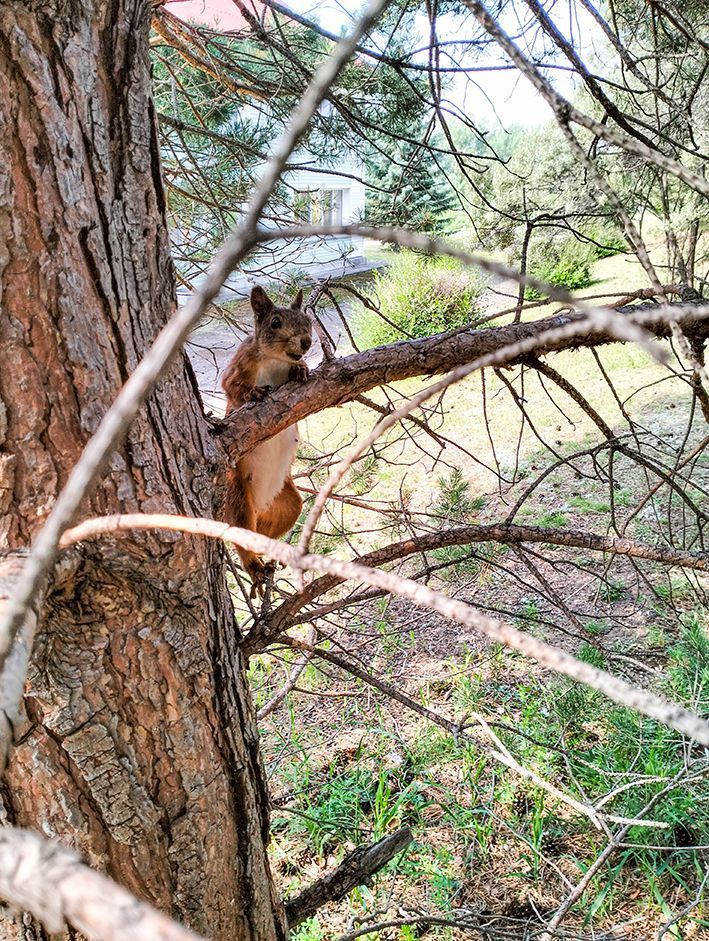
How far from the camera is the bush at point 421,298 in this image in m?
9.02

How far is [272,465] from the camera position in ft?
8.34

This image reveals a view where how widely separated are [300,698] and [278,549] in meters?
3.56

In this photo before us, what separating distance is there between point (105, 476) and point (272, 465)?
5.11 ft

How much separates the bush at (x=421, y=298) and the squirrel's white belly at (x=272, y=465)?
6233 mm

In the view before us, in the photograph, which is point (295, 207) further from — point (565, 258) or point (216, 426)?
point (565, 258)

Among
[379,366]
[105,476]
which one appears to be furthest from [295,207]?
[105,476]

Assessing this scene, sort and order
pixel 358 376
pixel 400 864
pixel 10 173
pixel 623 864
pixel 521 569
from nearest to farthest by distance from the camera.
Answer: pixel 10 173, pixel 358 376, pixel 623 864, pixel 400 864, pixel 521 569

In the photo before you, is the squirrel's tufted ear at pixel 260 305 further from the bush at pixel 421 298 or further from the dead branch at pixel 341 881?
the bush at pixel 421 298

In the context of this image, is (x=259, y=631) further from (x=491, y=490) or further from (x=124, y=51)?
(x=491, y=490)

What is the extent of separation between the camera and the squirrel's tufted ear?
241 centimetres

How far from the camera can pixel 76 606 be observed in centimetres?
99

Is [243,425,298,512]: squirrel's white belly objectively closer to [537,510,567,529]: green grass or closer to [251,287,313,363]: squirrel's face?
[251,287,313,363]: squirrel's face

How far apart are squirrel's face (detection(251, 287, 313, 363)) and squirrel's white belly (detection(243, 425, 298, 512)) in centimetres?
31

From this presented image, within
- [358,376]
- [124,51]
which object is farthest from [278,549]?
[358,376]
